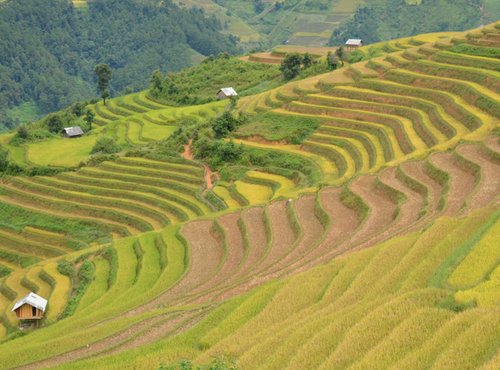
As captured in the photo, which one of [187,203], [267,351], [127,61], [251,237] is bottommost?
[127,61]

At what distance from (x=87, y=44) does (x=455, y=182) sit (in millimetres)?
93363

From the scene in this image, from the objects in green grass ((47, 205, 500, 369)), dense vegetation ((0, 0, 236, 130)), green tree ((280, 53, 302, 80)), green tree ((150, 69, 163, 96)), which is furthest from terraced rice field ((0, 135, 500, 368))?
dense vegetation ((0, 0, 236, 130))

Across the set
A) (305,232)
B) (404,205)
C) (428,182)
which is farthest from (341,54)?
(305,232)

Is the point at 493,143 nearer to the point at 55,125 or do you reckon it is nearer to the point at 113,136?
the point at 113,136

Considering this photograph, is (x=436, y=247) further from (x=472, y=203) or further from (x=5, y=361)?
(x=5, y=361)

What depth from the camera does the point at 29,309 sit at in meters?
20.9

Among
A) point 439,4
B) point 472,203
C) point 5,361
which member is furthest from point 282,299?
point 439,4

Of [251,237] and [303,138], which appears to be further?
[303,138]

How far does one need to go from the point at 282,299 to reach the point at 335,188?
38.7 ft

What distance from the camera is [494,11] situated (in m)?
105

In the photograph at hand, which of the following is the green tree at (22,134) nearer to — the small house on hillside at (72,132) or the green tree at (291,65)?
the small house on hillside at (72,132)

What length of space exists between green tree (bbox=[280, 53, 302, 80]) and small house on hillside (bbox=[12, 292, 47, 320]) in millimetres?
35765

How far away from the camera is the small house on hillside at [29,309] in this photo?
20.8m

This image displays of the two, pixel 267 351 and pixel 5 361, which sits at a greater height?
pixel 267 351
